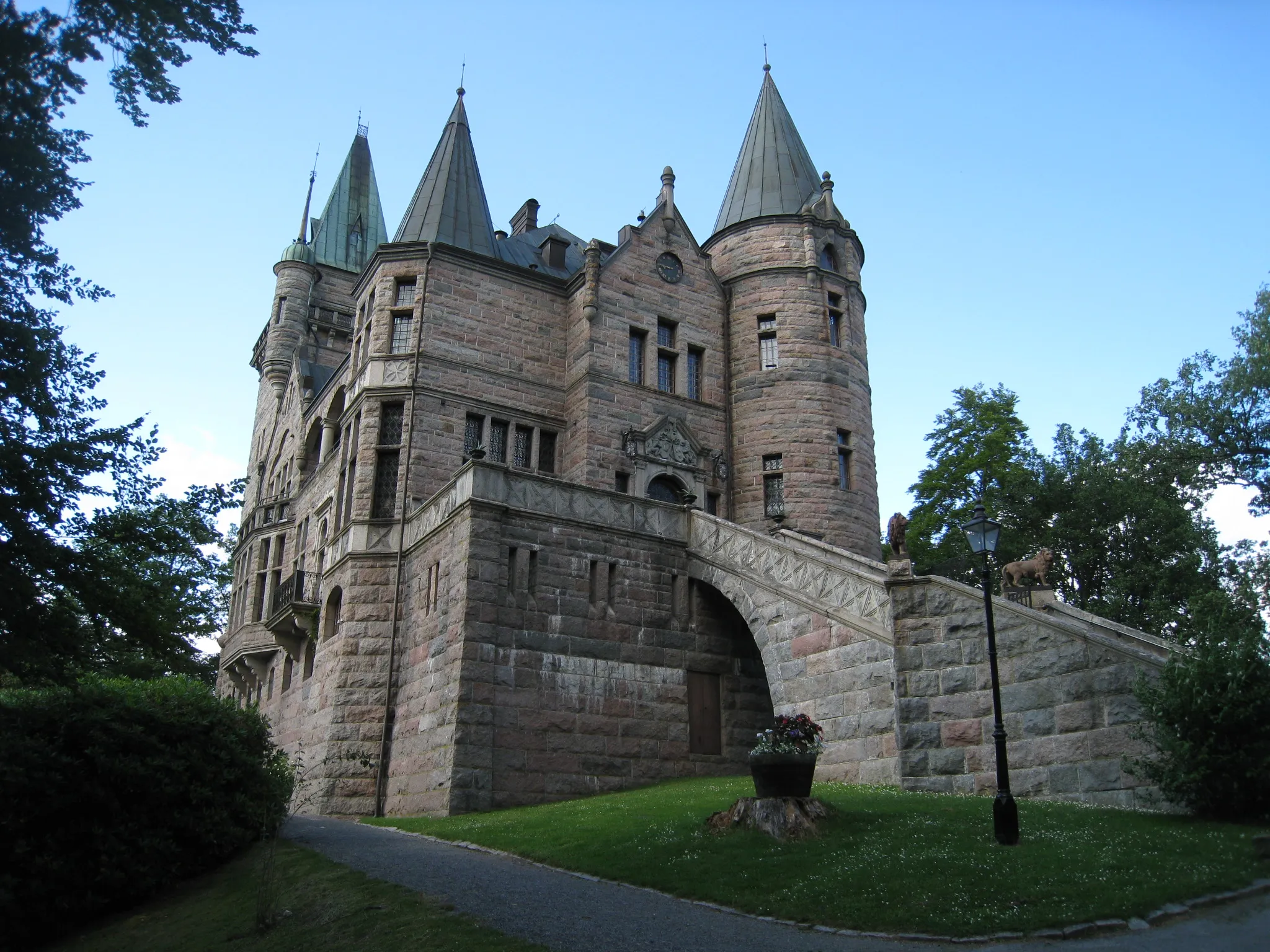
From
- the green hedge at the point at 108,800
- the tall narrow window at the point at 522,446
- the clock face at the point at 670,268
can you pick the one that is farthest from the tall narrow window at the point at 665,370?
A: the green hedge at the point at 108,800

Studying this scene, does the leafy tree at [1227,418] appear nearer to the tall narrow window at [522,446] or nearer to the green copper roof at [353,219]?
the tall narrow window at [522,446]

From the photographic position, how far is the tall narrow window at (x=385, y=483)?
87.1 feet

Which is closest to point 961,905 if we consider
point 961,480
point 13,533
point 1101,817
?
point 1101,817

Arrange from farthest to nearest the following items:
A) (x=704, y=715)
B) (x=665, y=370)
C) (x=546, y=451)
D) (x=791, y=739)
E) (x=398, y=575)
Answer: (x=665, y=370) → (x=546, y=451) → (x=398, y=575) → (x=704, y=715) → (x=791, y=739)

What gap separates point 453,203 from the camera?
30578 mm

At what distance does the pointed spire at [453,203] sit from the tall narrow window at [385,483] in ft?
21.5

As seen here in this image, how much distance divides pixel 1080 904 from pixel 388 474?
20.4 m

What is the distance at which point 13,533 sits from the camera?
13.1m

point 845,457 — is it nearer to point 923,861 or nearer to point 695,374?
point 695,374

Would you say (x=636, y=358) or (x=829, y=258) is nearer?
(x=636, y=358)

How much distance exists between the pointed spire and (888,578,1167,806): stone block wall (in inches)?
689

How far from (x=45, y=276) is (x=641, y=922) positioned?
11.5m

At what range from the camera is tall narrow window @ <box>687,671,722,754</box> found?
23.6m

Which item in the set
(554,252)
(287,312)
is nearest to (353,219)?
(287,312)
